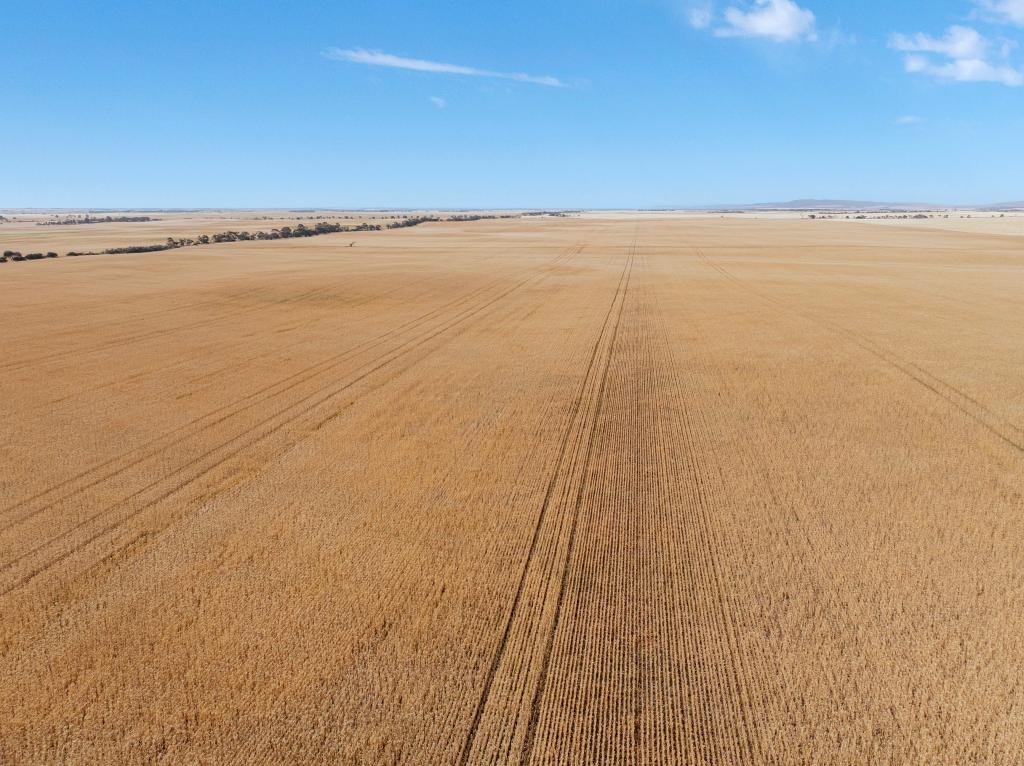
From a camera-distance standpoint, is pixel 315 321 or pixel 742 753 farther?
pixel 315 321

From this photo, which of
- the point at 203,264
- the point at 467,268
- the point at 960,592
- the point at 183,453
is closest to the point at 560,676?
the point at 960,592

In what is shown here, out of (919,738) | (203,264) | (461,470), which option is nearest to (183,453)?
(461,470)

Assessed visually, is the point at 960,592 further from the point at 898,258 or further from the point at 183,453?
the point at 898,258

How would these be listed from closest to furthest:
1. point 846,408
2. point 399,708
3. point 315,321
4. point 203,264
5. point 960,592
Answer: point 399,708 → point 960,592 → point 846,408 → point 315,321 → point 203,264

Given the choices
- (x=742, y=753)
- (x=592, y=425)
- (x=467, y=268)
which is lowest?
(x=742, y=753)

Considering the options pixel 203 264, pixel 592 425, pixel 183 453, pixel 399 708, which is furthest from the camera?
pixel 203 264

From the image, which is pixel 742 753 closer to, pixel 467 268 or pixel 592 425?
pixel 592 425

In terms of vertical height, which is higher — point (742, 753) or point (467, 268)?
point (467, 268)
